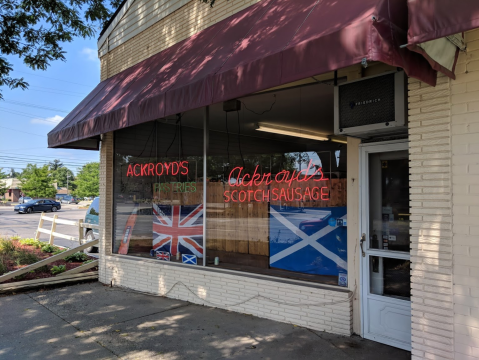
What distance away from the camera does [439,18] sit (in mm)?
2568

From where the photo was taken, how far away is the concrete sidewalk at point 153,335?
4.07m

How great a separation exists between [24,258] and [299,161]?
7.12 meters

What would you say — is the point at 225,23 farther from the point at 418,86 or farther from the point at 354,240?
the point at 354,240

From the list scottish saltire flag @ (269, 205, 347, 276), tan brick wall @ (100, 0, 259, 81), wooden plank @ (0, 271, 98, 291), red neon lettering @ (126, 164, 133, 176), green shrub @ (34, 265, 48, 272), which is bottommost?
wooden plank @ (0, 271, 98, 291)

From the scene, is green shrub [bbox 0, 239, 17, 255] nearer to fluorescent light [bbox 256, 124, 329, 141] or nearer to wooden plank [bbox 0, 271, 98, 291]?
wooden plank [bbox 0, 271, 98, 291]

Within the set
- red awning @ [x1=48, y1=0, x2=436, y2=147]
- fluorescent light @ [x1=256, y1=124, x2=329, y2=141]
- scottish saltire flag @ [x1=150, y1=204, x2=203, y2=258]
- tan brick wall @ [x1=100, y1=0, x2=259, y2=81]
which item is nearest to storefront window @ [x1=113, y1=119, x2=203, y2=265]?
scottish saltire flag @ [x1=150, y1=204, x2=203, y2=258]

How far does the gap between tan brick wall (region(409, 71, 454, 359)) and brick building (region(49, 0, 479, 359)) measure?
0.01 metres

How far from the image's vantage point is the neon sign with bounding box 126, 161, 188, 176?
265 inches

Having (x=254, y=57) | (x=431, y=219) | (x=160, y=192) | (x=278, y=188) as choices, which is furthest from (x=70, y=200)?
(x=431, y=219)

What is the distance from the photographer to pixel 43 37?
8719 millimetres

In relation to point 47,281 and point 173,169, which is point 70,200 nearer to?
point 47,281

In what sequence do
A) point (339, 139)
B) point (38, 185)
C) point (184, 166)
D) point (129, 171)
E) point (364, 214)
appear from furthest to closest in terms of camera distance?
point (38, 185) < point (129, 171) < point (184, 166) < point (339, 139) < point (364, 214)

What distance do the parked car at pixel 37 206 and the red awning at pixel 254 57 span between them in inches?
1325

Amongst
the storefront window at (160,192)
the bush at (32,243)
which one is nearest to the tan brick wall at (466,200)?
the storefront window at (160,192)
